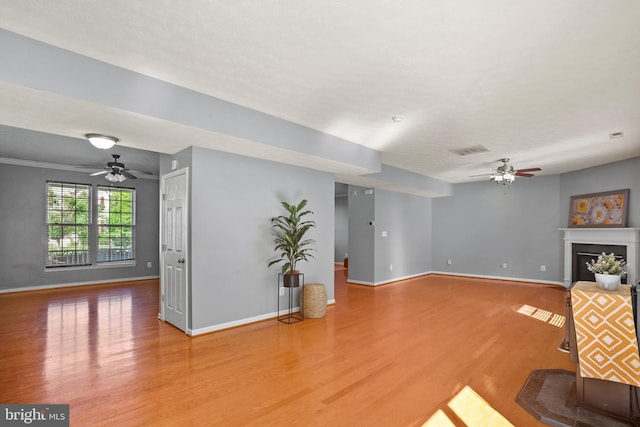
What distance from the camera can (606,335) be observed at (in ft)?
7.48

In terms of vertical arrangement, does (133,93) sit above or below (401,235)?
above

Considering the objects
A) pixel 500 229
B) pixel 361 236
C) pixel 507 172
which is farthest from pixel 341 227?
pixel 507 172

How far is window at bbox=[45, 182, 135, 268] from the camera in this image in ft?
23.3

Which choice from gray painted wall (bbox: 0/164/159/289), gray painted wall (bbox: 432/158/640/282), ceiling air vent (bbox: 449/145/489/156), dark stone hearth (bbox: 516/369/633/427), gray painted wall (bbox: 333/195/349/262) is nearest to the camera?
dark stone hearth (bbox: 516/369/633/427)

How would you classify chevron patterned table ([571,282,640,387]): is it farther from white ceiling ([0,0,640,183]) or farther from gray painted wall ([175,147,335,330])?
gray painted wall ([175,147,335,330])

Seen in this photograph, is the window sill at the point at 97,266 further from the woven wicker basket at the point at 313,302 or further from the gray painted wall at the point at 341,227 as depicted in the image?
the gray painted wall at the point at 341,227

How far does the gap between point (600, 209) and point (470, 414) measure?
21.0 ft

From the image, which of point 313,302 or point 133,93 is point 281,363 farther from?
point 133,93

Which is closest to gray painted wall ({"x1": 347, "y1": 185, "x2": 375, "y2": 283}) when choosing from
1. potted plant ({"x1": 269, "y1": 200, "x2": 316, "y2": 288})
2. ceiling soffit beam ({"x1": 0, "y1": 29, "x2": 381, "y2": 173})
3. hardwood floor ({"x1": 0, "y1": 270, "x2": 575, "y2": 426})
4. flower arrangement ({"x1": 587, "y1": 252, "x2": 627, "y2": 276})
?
hardwood floor ({"x1": 0, "y1": 270, "x2": 575, "y2": 426})

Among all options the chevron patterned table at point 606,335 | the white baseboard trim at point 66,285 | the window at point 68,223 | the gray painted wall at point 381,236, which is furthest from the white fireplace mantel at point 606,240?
the window at point 68,223

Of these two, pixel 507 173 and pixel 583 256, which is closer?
pixel 507 173

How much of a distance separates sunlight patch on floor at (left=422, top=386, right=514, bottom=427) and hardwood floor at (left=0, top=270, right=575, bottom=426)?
1.1 inches

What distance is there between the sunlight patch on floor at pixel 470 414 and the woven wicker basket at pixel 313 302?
247 centimetres

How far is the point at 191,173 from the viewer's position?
13.1 ft
